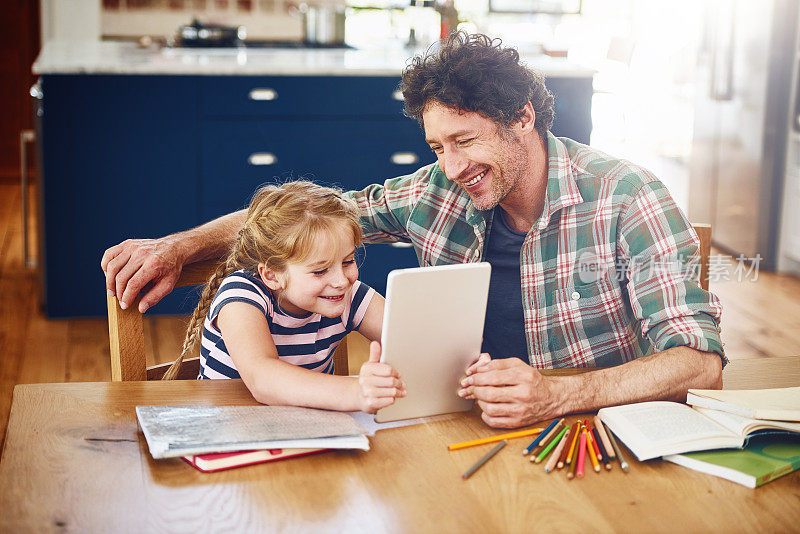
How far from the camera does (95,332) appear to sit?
11.3 ft

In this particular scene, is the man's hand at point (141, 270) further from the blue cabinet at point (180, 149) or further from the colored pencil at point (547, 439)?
the blue cabinet at point (180, 149)

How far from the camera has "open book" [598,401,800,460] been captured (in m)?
1.11

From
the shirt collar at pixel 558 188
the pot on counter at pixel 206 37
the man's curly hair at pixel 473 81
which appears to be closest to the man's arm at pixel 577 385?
the shirt collar at pixel 558 188

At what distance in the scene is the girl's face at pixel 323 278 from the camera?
4.79ft

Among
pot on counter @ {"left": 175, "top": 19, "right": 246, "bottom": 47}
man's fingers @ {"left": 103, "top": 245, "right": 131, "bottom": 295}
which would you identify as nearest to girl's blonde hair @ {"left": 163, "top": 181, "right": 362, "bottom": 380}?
man's fingers @ {"left": 103, "top": 245, "right": 131, "bottom": 295}

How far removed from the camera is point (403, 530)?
0.94m

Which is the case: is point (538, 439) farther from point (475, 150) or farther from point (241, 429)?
point (475, 150)

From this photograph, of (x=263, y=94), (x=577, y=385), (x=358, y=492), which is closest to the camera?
(x=358, y=492)

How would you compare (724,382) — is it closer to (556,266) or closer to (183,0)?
(556,266)

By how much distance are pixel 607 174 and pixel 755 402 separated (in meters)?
0.54

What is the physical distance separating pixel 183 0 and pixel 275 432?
6.02m

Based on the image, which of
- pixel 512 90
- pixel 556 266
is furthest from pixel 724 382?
pixel 512 90

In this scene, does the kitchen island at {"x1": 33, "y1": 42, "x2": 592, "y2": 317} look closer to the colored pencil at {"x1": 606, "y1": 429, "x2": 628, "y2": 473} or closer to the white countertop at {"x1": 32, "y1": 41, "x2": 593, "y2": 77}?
the white countertop at {"x1": 32, "y1": 41, "x2": 593, "y2": 77}

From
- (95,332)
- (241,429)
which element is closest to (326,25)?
(95,332)
